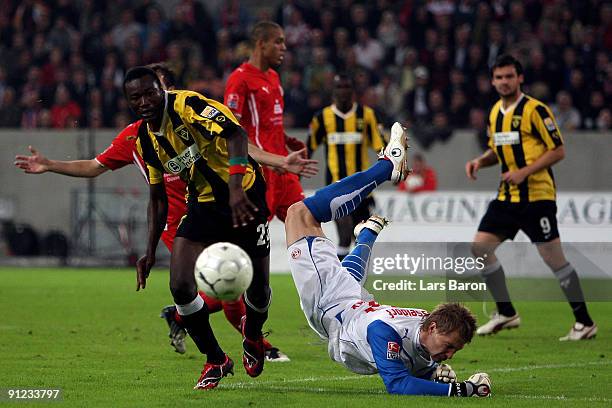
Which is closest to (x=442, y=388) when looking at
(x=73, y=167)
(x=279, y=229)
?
(x=73, y=167)

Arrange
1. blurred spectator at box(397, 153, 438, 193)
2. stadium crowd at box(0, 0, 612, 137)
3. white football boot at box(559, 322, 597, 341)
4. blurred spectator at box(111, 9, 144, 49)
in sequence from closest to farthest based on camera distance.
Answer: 1. white football boot at box(559, 322, 597, 341)
2. blurred spectator at box(397, 153, 438, 193)
3. stadium crowd at box(0, 0, 612, 137)
4. blurred spectator at box(111, 9, 144, 49)

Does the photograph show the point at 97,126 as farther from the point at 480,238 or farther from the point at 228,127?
the point at 228,127

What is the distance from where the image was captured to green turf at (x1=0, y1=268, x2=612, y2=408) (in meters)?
6.95

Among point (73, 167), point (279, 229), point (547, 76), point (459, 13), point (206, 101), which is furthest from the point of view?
point (459, 13)

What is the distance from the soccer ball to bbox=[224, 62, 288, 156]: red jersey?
129 inches

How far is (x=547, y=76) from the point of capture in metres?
20.9

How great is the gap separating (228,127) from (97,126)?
50.7 ft

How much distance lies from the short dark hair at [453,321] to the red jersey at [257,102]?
368cm

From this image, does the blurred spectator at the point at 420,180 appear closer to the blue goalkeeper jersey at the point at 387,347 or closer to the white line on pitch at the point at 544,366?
the white line on pitch at the point at 544,366

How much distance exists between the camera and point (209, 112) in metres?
7.16

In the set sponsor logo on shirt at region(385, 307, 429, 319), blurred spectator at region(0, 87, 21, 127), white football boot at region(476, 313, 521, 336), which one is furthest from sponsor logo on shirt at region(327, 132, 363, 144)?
blurred spectator at region(0, 87, 21, 127)

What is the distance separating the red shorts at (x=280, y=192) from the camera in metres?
10.1

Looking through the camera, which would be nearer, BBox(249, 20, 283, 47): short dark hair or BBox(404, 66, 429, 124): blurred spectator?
BBox(249, 20, 283, 47): short dark hair

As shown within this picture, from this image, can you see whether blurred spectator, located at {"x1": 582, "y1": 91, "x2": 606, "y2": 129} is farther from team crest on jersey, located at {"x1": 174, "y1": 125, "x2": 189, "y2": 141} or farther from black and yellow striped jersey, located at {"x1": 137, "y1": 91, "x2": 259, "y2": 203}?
team crest on jersey, located at {"x1": 174, "y1": 125, "x2": 189, "y2": 141}
